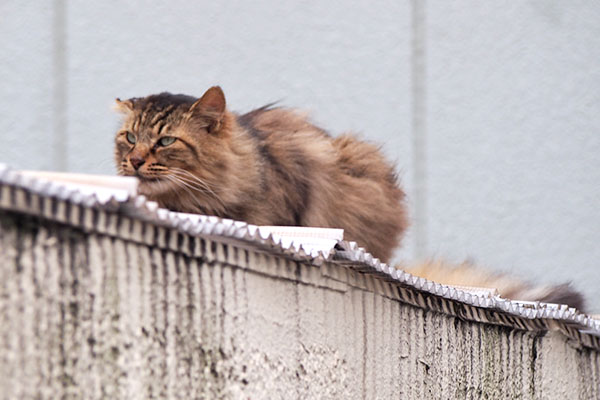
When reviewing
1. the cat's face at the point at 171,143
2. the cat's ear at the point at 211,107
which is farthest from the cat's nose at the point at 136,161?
the cat's ear at the point at 211,107

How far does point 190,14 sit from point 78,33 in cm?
40

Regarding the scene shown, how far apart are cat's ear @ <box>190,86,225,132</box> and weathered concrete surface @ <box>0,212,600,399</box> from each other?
2.12 ft

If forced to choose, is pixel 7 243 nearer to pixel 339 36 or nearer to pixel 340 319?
pixel 340 319

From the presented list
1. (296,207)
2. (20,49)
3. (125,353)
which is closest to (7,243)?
(125,353)

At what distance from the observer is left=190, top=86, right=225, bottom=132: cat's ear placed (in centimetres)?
151

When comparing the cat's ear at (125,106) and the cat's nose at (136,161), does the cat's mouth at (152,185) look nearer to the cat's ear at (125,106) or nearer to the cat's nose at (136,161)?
the cat's nose at (136,161)

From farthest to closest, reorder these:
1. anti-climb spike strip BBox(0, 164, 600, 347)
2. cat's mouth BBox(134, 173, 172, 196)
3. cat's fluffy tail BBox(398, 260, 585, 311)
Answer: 1. cat's fluffy tail BBox(398, 260, 585, 311)
2. cat's mouth BBox(134, 173, 172, 196)
3. anti-climb spike strip BBox(0, 164, 600, 347)

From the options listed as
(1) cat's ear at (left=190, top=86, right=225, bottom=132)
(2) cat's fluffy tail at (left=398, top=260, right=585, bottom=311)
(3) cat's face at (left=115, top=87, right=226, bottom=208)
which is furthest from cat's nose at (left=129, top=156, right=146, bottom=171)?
(2) cat's fluffy tail at (left=398, top=260, right=585, bottom=311)

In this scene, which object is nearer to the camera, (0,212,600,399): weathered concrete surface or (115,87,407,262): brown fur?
(0,212,600,399): weathered concrete surface

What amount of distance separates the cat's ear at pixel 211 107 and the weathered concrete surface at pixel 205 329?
2.12 feet

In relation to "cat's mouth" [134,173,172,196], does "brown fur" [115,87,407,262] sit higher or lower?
higher

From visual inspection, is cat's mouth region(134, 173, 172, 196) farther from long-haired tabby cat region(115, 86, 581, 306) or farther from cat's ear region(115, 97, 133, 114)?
cat's ear region(115, 97, 133, 114)

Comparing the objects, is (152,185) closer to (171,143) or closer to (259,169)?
(171,143)

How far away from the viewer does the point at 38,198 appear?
0.51 metres
